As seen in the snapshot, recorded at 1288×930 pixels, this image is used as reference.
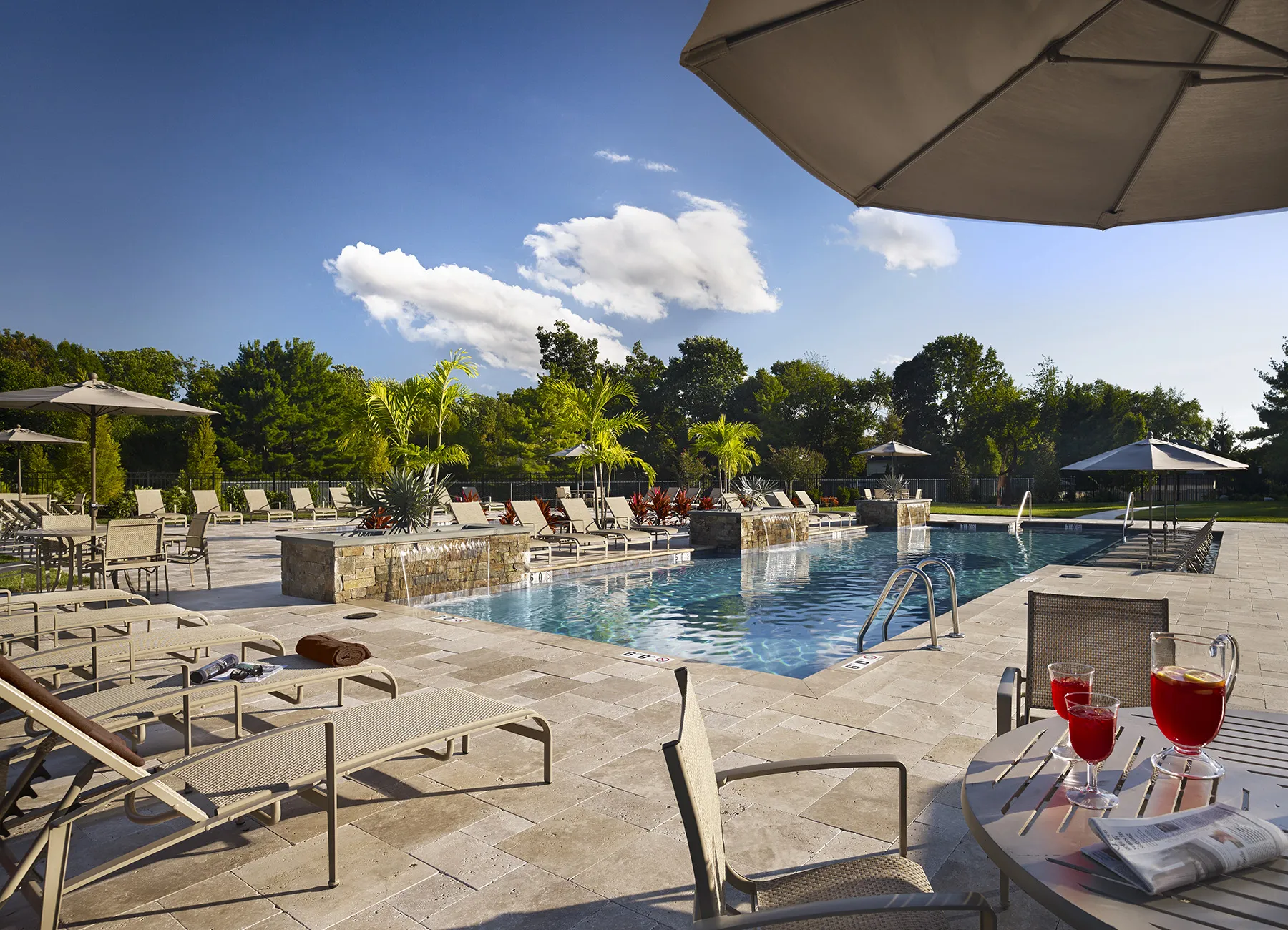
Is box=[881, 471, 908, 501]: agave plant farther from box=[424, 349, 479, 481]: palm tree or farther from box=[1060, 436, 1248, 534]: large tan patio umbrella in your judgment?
box=[424, 349, 479, 481]: palm tree

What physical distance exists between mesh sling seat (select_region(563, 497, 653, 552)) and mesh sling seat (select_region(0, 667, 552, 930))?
9105 millimetres

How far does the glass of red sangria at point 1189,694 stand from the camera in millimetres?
1312

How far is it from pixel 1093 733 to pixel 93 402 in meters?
10.0

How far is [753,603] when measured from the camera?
920 centimetres

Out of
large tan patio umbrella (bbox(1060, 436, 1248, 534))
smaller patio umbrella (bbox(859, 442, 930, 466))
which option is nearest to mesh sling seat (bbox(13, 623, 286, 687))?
large tan patio umbrella (bbox(1060, 436, 1248, 534))

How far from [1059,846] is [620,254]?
1839 inches

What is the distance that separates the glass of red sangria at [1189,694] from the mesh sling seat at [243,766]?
238 cm

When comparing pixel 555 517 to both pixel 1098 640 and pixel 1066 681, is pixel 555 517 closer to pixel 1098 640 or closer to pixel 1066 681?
pixel 1098 640

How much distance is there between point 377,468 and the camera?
29.4 metres

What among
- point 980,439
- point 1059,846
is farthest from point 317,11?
point 980,439

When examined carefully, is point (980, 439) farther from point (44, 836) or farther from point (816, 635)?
point (44, 836)

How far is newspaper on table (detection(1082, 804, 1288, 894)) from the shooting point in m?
1.07

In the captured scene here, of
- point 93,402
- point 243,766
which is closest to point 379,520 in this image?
point 93,402

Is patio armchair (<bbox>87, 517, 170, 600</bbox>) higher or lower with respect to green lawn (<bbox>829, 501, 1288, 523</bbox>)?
higher
